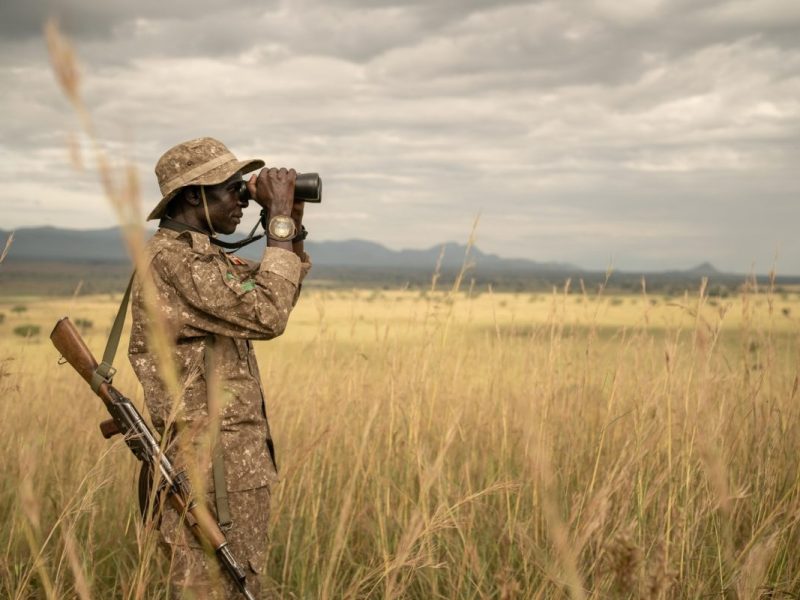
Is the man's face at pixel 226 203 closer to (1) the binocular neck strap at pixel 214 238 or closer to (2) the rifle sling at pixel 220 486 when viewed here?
(1) the binocular neck strap at pixel 214 238

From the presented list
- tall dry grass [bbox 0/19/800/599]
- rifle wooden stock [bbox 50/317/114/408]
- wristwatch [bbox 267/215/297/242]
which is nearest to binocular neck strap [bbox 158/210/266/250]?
wristwatch [bbox 267/215/297/242]

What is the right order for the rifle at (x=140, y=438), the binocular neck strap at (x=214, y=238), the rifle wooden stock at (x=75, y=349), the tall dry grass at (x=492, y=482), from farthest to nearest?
the binocular neck strap at (x=214, y=238) → the tall dry grass at (x=492, y=482) → the rifle wooden stock at (x=75, y=349) → the rifle at (x=140, y=438)

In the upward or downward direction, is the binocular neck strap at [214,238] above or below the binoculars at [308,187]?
below

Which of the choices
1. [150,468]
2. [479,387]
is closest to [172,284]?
[150,468]

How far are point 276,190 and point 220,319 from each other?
416 millimetres

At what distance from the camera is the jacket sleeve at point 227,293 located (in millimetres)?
2086

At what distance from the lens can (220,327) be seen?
84.0 inches

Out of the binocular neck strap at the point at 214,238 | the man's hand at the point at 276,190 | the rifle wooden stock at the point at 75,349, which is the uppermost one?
the man's hand at the point at 276,190

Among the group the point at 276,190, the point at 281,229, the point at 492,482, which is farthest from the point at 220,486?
the point at 492,482

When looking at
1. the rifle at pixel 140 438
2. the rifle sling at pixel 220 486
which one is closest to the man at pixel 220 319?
the rifle sling at pixel 220 486

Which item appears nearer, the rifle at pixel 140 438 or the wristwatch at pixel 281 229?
the rifle at pixel 140 438

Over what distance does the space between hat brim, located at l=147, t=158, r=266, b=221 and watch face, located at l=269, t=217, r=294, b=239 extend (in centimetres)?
19

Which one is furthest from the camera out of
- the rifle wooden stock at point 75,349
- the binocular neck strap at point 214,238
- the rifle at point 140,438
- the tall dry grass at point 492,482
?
the binocular neck strap at point 214,238

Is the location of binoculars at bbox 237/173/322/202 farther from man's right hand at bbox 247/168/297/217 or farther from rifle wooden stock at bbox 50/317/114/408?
rifle wooden stock at bbox 50/317/114/408
